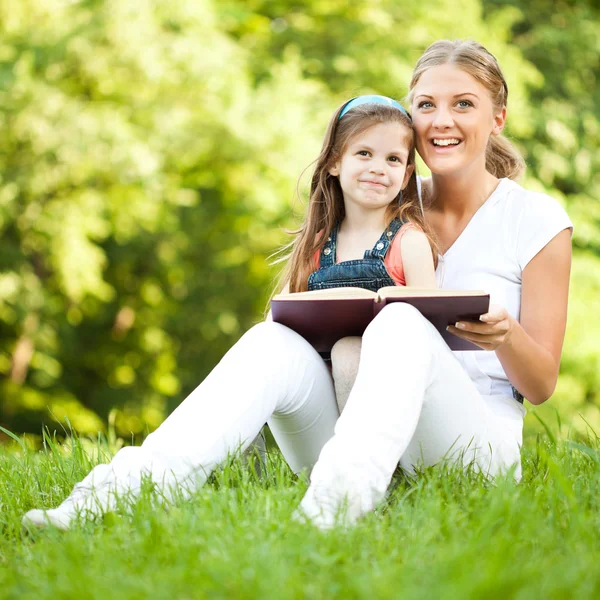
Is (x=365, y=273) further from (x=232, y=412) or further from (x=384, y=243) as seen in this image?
(x=232, y=412)

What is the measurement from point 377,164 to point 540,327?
61 cm

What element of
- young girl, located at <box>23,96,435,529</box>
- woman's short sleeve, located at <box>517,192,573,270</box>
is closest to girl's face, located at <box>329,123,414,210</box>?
young girl, located at <box>23,96,435,529</box>

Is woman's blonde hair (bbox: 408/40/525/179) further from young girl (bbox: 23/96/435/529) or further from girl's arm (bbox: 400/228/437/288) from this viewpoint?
girl's arm (bbox: 400/228/437/288)

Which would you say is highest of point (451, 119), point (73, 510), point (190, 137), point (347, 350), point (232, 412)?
point (190, 137)

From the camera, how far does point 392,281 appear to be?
2.24 metres

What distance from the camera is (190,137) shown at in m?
7.29

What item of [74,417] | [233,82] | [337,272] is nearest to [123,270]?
[74,417]

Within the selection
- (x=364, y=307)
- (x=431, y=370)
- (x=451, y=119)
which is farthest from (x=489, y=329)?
(x=451, y=119)

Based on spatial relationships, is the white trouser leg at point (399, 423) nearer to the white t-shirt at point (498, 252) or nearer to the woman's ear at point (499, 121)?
the white t-shirt at point (498, 252)

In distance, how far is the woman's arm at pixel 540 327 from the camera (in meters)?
2.04

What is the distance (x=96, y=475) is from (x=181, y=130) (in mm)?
5770

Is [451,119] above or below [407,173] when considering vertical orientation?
above

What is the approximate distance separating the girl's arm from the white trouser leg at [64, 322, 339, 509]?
1.14 ft

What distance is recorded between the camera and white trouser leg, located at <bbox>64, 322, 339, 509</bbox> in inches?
70.7
